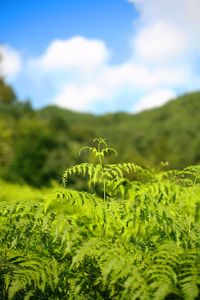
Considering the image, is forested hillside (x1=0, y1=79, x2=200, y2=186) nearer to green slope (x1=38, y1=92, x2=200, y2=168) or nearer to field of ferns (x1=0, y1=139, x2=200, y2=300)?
green slope (x1=38, y1=92, x2=200, y2=168)

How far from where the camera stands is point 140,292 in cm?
253

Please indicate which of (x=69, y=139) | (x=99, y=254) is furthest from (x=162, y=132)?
(x=99, y=254)

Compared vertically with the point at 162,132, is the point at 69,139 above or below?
below

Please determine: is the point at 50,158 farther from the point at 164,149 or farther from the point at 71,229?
the point at 71,229

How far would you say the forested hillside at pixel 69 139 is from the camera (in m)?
53.1

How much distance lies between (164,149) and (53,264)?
91135 mm

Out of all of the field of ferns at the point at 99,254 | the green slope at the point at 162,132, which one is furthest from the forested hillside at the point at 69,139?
the field of ferns at the point at 99,254

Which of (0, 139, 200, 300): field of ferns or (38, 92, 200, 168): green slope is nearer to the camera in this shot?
(0, 139, 200, 300): field of ferns

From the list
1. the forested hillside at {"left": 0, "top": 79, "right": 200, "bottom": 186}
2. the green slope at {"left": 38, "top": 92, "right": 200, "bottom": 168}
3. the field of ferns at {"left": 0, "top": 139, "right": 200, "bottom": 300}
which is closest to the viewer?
the field of ferns at {"left": 0, "top": 139, "right": 200, "bottom": 300}

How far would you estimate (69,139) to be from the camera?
76.7 metres

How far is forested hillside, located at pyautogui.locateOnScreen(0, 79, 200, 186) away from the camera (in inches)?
2092

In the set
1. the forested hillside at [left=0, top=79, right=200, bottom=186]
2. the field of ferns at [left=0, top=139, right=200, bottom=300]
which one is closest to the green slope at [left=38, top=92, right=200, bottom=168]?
the forested hillside at [left=0, top=79, right=200, bottom=186]

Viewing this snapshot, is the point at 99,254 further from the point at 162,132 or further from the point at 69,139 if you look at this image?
the point at 162,132

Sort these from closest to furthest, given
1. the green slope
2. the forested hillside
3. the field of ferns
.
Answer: the field of ferns → the forested hillside → the green slope
